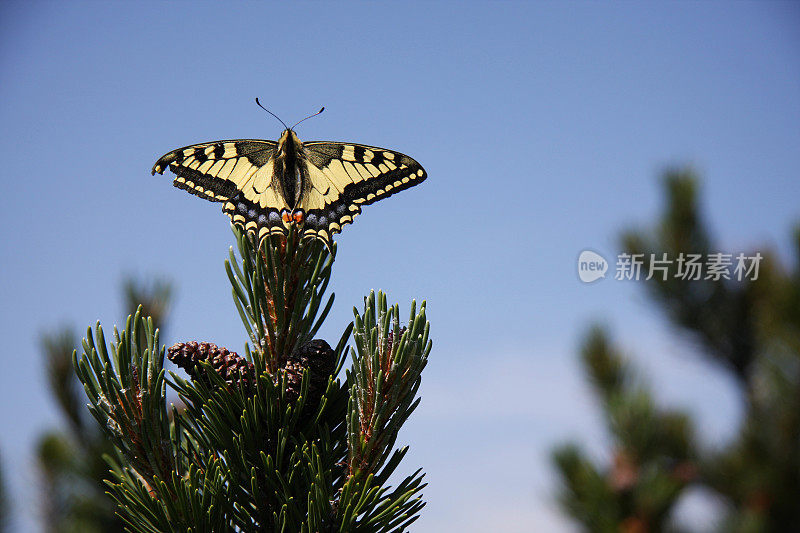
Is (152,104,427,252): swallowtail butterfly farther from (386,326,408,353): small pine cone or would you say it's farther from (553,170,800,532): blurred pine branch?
(553,170,800,532): blurred pine branch

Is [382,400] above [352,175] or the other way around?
the other way around

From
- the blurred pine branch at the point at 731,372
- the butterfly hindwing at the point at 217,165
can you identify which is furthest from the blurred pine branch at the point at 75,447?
the blurred pine branch at the point at 731,372

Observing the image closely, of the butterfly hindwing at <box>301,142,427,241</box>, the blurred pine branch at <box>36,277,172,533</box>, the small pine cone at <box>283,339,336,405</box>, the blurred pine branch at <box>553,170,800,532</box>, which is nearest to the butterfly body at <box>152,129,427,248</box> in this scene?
the butterfly hindwing at <box>301,142,427,241</box>

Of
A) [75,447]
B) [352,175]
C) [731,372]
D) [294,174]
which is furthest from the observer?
[731,372]

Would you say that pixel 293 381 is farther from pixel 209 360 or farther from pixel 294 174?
pixel 294 174

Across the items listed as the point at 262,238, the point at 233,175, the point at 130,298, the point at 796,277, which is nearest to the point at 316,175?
the point at 233,175

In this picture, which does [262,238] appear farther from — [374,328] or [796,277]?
[796,277]

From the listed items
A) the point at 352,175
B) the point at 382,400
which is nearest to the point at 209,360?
the point at 382,400
